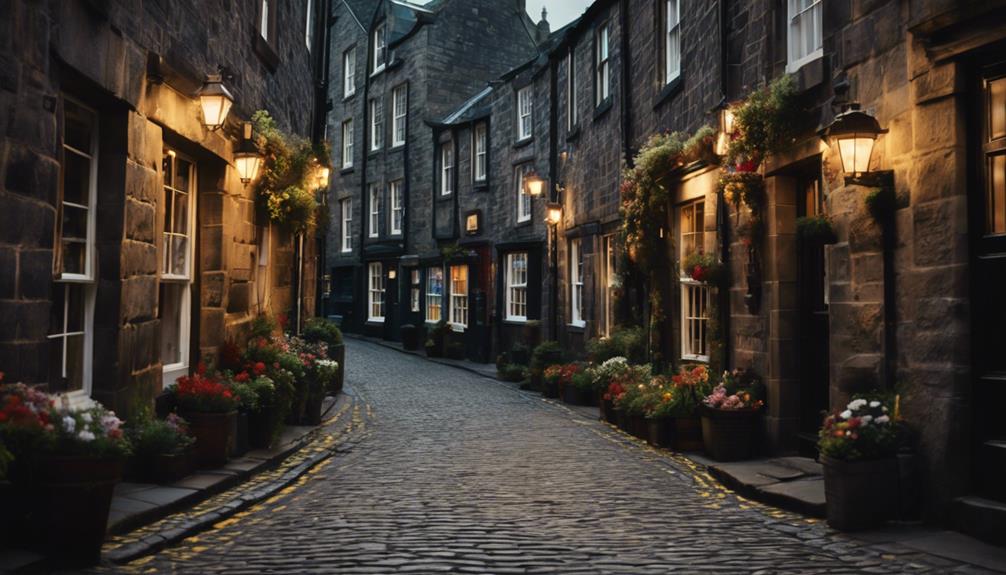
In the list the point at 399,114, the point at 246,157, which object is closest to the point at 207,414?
the point at 246,157

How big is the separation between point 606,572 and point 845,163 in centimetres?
369

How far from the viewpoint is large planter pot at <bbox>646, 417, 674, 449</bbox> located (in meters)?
10.0

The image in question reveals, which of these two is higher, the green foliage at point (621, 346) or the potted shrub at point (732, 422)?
the green foliage at point (621, 346)

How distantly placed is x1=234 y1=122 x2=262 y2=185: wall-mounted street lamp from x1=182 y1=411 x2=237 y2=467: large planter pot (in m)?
3.01

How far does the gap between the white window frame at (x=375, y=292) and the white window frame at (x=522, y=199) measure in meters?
9.17

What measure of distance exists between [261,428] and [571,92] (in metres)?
12.5

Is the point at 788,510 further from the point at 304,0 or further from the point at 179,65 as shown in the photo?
the point at 304,0

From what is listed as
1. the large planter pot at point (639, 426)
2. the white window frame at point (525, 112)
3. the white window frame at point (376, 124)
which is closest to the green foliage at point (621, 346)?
the large planter pot at point (639, 426)

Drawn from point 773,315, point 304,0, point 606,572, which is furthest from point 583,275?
point 606,572

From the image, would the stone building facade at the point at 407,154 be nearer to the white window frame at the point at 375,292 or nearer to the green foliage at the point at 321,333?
the white window frame at the point at 375,292

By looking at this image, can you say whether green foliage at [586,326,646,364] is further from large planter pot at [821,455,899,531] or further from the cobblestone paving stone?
large planter pot at [821,455,899,531]

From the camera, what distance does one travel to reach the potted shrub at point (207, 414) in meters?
7.77

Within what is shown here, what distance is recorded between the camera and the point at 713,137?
1044 cm

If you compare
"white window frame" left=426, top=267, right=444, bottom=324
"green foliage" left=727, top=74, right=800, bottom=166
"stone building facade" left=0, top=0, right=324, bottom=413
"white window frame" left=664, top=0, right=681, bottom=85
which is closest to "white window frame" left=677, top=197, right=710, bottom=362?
"white window frame" left=664, top=0, right=681, bottom=85
